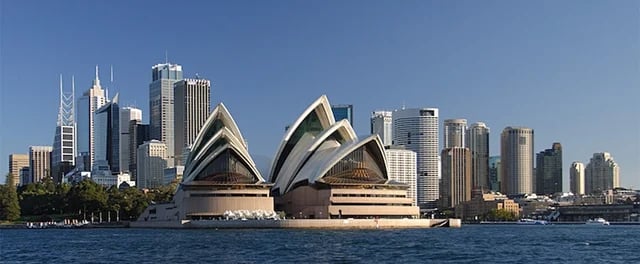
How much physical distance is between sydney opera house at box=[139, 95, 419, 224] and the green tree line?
9610 mm

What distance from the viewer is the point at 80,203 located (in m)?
116

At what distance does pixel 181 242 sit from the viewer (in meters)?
60.9

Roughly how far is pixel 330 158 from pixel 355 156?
3.26 metres

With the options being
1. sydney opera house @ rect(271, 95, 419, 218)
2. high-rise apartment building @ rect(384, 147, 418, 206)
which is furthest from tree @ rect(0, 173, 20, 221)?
high-rise apartment building @ rect(384, 147, 418, 206)

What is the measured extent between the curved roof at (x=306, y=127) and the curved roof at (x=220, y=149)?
460 centimetres

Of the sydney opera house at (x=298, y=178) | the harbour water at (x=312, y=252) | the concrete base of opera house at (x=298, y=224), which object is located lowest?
the concrete base of opera house at (x=298, y=224)

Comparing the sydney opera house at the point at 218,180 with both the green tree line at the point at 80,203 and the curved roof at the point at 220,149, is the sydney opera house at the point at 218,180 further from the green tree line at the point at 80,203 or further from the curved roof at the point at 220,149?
the green tree line at the point at 80,203

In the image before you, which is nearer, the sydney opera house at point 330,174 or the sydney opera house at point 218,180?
the sydney opera house at point 218,180

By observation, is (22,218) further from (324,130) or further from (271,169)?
(324,130)

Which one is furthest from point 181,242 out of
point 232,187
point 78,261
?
point 232,187

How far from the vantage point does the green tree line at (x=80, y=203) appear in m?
116

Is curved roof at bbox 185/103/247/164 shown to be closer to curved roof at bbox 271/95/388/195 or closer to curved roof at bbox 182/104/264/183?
curved roof at bbox 182/104/264/183

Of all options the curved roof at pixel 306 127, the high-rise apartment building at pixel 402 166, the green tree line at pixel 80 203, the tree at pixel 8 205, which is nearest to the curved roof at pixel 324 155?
the curved roof at pixel 306 127

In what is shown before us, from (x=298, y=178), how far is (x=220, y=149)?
879 cm
